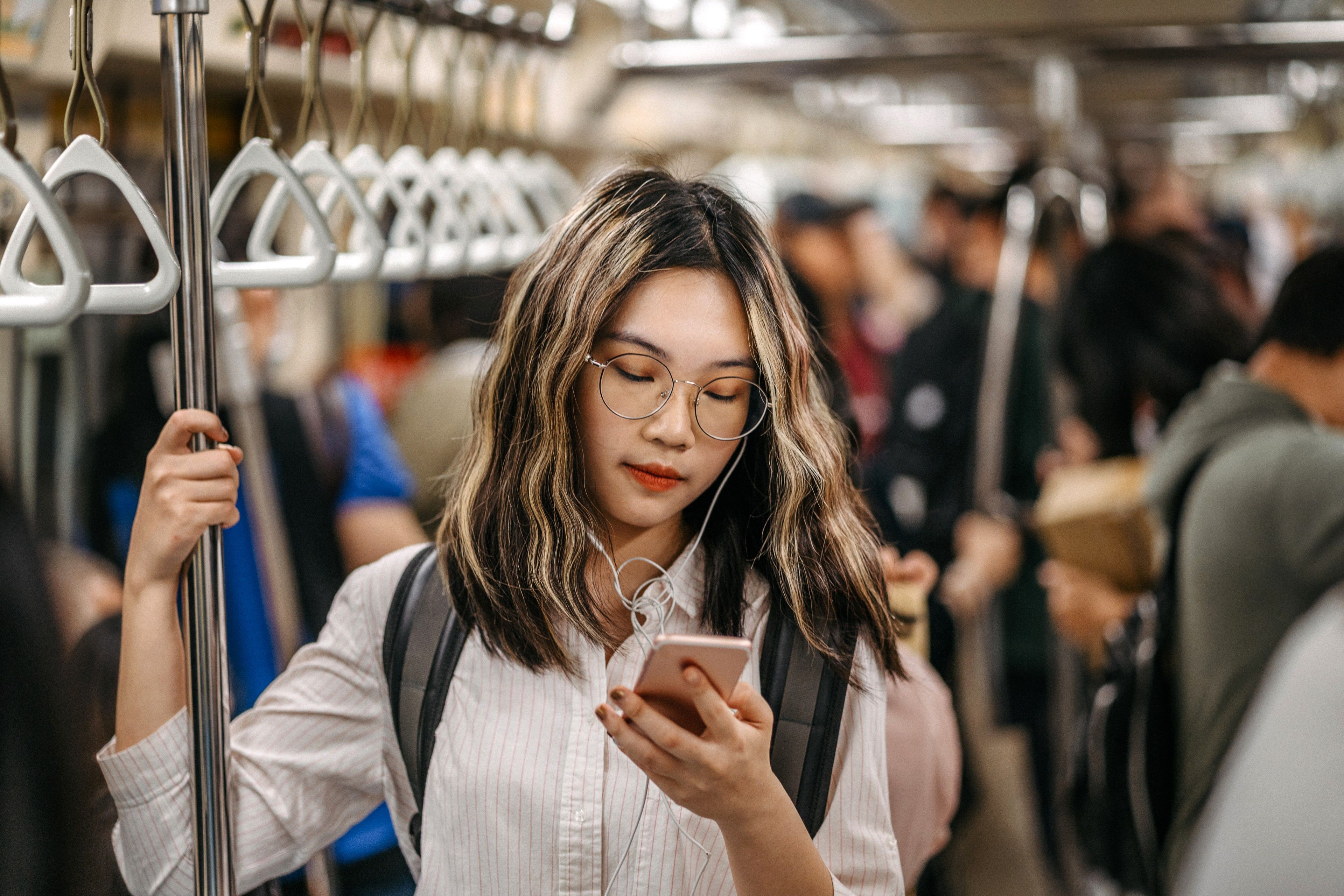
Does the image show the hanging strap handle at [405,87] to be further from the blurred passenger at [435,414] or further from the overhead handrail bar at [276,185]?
the blurred passenger at [435,414]

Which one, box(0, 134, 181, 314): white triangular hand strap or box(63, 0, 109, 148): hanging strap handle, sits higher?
box(63, 0, 109, 148): hanging strap handle

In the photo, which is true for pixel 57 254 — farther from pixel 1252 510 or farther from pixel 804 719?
pixel 1252 510

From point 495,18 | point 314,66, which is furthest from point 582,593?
point 495,18

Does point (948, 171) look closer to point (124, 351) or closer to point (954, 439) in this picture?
point (954, 439)

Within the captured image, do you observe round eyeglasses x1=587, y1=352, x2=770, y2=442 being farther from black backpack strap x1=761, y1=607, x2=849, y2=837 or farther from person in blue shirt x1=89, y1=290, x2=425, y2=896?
person in blue shirt x1=89, y1=290, x2=425, y2=896

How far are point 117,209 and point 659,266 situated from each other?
3.36 feet

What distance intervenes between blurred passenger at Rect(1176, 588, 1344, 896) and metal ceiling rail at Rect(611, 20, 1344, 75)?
5.06ft

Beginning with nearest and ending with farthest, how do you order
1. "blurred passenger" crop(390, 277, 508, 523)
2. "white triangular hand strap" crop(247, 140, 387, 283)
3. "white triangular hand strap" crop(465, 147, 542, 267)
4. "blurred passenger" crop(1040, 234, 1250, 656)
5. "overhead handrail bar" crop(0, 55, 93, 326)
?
"overhead handrail bar" crop(0, 55, 93, 326), "white triangular hand strap" crop(247, 140, 387, 283), "white triangular hand strap" crop(465, 147, 542, 267), "blurred passenger" crop(390, 277, 508, 523), "blurred passenger" crop(1040, 234, 1250, 656)

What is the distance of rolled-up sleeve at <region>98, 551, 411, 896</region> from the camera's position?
1.09m

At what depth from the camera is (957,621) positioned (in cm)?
272

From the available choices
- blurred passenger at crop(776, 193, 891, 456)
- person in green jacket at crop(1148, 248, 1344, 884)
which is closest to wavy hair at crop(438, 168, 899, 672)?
person in green jacket at crop(1148, 248, 1344, 884)

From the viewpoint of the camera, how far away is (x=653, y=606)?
116cm

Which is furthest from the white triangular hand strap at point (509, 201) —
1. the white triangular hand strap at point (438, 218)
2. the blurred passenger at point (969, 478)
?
the blurred passenger at point (969, 478)

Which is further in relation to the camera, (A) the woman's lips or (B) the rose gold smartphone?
(A) the woman's lips
